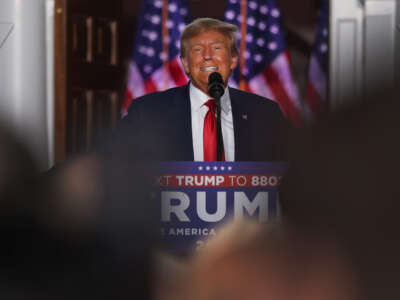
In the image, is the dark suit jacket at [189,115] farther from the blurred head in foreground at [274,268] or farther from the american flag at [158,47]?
the american flag at [158,47]

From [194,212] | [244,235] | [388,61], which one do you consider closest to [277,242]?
[244,235]

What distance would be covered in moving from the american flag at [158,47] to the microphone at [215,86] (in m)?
2.87

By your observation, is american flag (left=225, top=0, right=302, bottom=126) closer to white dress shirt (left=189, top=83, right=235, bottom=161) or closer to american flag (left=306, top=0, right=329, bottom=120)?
american flag (left=306, top=0, right=329, bottom=120)

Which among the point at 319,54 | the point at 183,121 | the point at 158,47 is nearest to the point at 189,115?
the point at 183,121

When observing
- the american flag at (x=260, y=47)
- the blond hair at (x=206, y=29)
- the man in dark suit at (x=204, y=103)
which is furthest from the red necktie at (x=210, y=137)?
the american flag at (x=260, y=47)

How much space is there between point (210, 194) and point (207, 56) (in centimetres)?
41

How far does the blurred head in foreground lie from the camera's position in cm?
29

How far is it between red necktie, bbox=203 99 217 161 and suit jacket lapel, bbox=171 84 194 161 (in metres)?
0.03

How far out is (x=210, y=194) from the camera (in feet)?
2.15

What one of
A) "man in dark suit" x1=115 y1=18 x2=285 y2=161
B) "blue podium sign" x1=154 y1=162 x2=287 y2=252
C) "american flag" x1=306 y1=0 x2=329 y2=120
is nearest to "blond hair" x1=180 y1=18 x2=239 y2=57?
"man in dark suit" x1=115 y1=18 x2=285 y2=161

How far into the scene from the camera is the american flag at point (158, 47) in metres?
3.81

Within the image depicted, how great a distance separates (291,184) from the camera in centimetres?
33

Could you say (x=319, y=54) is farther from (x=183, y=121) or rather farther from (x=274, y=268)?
(x=274, y=268)

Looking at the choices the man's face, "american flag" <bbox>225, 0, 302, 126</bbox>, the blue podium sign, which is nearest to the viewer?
the blue podium sign
